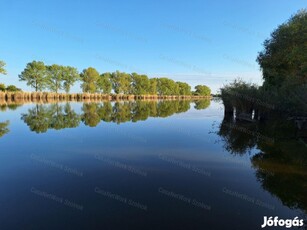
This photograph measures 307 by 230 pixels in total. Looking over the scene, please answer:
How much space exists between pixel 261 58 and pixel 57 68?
78.8m

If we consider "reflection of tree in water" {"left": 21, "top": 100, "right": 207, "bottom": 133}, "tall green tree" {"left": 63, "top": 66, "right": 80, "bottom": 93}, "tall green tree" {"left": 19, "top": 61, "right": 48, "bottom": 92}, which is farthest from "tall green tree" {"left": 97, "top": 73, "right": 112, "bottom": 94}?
"reflection of tree in water" {"left": 21, "top": 100, "right": 207, "bottom": 133}

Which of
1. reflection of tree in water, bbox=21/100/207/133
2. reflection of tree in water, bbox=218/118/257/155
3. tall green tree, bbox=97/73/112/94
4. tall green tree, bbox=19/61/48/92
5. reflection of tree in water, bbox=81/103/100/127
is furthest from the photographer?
tall green tree, bbox=97/73/112/94

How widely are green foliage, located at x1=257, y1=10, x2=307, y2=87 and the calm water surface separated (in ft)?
41.8

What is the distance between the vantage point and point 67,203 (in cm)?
596

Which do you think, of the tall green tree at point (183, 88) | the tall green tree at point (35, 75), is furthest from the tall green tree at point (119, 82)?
the tall green tree at point (183, 88)

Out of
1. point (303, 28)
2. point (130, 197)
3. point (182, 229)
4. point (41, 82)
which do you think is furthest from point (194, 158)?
point (41, 82)

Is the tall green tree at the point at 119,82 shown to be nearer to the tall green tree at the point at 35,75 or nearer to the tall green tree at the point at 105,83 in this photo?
the tall green tree at the point at 105,83

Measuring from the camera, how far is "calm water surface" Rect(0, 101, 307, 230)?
17.2ft

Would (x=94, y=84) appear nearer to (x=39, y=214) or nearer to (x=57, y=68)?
(x=57, y=68)

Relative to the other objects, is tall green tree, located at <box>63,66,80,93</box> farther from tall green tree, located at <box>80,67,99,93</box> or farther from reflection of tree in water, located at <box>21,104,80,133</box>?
reflection of tree in water, located at <box>21,104,80,133</box>

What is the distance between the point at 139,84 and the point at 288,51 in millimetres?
103271

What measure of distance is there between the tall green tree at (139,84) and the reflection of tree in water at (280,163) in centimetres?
11175

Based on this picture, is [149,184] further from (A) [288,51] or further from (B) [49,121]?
(A) [288,51]

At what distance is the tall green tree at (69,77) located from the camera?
94.3 meters
